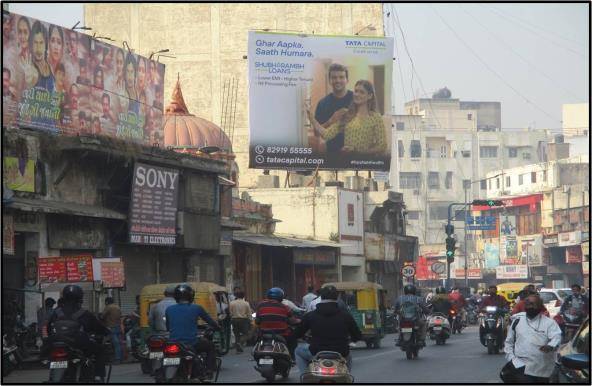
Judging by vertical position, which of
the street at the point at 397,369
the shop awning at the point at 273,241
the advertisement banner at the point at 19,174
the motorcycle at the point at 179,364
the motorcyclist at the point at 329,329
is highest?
the advertisement banner at the point at 19,174

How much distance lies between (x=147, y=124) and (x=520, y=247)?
54621 mm

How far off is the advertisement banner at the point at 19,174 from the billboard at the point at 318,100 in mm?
22156

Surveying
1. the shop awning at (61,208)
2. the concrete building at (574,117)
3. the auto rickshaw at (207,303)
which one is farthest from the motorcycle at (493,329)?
the concrete building at (574,117)

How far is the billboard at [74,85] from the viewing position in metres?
32.8

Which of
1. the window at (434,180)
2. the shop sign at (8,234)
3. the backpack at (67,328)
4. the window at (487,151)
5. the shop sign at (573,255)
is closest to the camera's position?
the backpack at (67,328)

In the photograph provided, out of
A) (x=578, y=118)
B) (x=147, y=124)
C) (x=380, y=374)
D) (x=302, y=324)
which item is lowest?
(x=380, y=374)

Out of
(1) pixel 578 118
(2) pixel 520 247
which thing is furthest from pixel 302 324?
(1) pixel 578 118

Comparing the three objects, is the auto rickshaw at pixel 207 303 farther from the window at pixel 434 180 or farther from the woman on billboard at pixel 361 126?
the window at pixel 434 180

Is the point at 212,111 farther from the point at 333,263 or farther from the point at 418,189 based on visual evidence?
the point at 418,189

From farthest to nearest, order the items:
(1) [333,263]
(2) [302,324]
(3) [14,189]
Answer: (1) [333,263]
(3) [14,189]
(2) [302,324]

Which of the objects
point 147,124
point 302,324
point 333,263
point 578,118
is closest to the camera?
point 302,324

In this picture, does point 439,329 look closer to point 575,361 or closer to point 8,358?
point 8,358

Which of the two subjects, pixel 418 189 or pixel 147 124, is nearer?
pixel 147 124

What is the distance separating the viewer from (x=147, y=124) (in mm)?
40594
